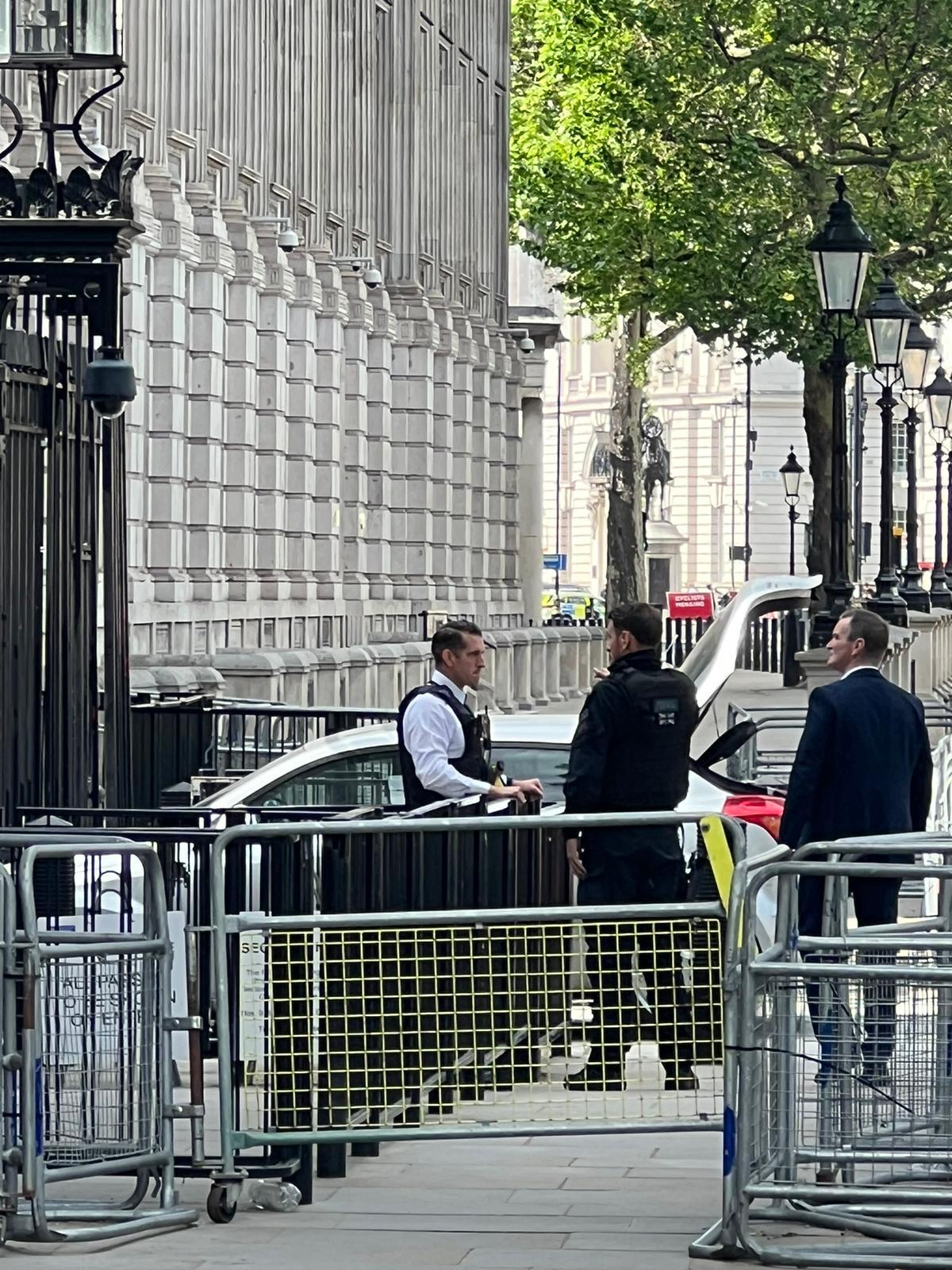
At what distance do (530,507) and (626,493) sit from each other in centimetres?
181

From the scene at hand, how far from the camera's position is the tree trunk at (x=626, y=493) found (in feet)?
177

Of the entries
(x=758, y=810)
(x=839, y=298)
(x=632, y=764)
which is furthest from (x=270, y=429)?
(x=632, y=764)

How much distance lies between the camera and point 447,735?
1057 centimetres

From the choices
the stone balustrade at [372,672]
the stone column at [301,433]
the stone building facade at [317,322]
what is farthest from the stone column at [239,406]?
the stone column at [301,433]

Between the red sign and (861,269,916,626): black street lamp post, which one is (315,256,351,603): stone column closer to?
(861,269,916,626): black street lamp post

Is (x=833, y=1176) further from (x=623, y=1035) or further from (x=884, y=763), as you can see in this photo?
(x=884, y=763)

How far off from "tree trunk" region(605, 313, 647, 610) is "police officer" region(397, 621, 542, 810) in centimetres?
4279

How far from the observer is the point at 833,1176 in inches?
308

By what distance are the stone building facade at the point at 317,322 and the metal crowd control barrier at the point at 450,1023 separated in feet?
57.6

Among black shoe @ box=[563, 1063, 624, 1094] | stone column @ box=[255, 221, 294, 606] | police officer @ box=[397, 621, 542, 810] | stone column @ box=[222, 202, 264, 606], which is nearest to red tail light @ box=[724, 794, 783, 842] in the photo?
police officer @ box=[397, 621, 542, 810]

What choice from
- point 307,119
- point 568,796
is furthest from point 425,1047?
point 307,119

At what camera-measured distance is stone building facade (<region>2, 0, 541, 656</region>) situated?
29.7 metres

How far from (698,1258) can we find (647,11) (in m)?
36.1

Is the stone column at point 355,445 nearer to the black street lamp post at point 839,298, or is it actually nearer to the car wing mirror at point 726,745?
the black street lamp post at point 839,298
